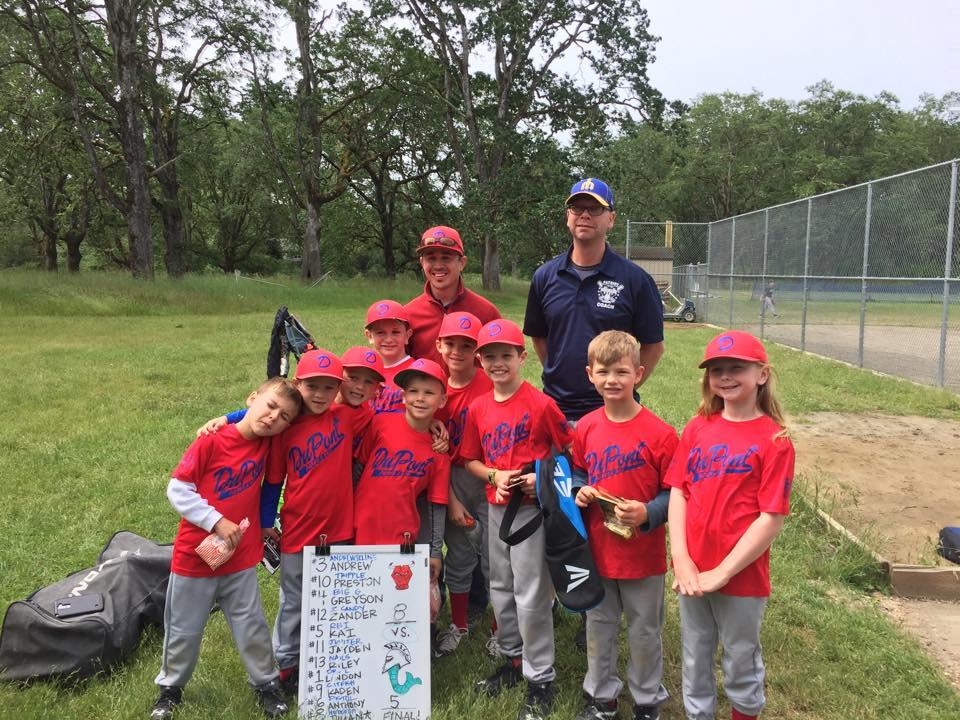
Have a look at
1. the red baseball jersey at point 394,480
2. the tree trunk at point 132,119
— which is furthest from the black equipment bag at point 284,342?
the tree trunk at point 132,119

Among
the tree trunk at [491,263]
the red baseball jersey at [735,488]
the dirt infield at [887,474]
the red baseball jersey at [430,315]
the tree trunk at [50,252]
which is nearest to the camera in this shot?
the red baseball jersey at [735,488]

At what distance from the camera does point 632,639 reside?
2.56 metres

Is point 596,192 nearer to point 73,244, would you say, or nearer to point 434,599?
point 434,599

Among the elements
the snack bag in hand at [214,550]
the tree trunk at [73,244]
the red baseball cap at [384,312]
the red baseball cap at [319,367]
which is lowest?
the snack bag in hand at [214,550]

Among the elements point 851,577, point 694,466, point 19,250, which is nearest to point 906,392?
point 851,577

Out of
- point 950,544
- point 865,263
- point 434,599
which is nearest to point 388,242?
point 865,263

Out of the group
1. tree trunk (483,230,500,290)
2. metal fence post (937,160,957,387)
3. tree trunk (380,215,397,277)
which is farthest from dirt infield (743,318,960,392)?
tree trunk (380,215,397,277)

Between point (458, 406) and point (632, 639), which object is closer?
point (632, 639)

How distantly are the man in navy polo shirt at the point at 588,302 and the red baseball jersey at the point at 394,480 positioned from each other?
70 centimetres

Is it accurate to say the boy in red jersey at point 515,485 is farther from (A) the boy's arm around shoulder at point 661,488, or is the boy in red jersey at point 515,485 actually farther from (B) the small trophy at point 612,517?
(A) the boy's arm around shoulder at point 661,488

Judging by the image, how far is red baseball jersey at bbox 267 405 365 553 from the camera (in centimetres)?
273

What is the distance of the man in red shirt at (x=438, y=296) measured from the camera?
333 centimetres

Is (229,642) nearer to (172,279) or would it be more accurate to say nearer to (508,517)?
(508,517)

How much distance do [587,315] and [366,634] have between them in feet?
5.49
